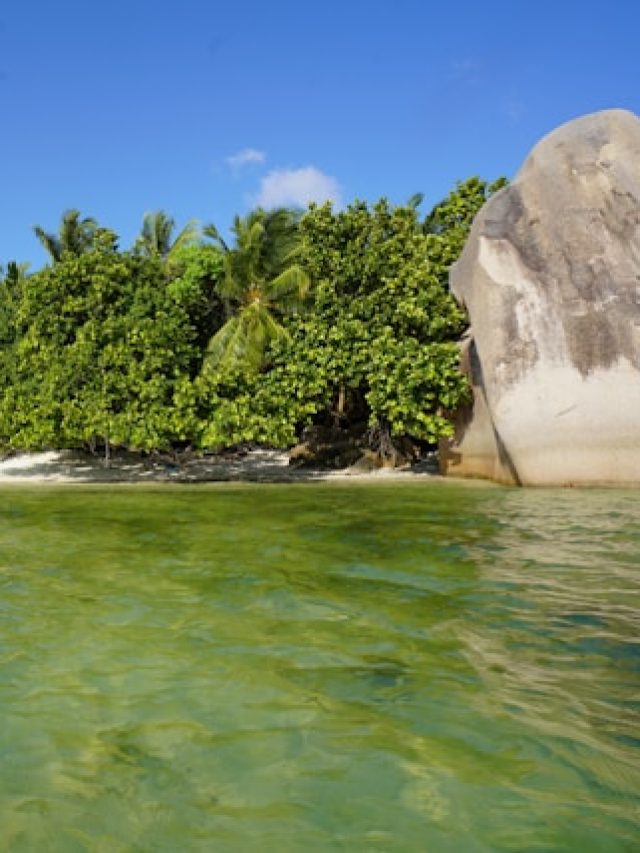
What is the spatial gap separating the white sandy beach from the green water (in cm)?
1120

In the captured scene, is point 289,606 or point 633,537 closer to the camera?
point 289,606

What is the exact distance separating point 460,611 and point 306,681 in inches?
63.7

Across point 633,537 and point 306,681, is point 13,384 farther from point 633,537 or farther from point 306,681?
point 306,681

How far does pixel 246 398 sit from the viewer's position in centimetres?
1706

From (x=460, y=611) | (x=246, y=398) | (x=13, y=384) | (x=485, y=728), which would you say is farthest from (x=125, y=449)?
(x=485, y=728)

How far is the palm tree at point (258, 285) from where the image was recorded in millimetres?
21406

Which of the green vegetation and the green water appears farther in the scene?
the green vegetation

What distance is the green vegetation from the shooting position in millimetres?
16594

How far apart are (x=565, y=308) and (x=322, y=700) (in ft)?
40.7

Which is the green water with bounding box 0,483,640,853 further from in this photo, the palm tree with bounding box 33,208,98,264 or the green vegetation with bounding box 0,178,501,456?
the palm tree with bounding box 33,208,98,264

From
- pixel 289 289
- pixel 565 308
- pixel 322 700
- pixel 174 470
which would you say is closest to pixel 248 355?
pixel 289 289

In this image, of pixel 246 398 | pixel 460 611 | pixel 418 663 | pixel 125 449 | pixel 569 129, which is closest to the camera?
pixel 418 663

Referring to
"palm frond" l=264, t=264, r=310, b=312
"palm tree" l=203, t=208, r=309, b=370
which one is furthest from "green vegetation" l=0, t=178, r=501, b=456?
"palm frond" l=264, t=264, r=310, b=312

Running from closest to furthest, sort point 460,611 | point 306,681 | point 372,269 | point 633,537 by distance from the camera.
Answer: point 306,681 → point 460,611 → point 633,537 → point 372,269
